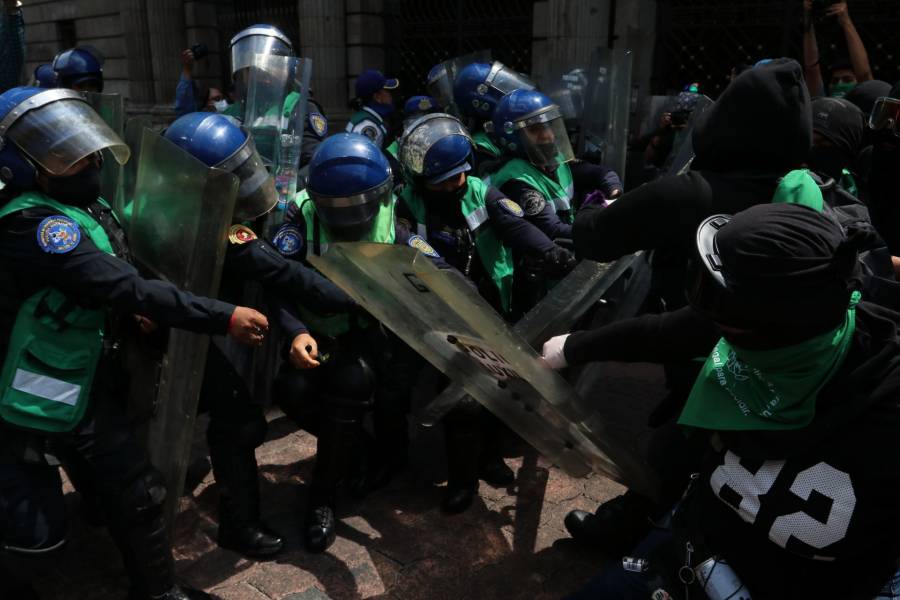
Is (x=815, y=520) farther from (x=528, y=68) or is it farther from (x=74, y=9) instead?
(x=74, y=9)

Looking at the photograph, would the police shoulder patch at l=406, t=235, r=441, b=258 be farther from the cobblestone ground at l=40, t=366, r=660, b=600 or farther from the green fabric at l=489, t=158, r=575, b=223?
the cobblestone ground at l=40, t=366, r=660, b=600

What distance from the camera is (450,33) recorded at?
10.1 m

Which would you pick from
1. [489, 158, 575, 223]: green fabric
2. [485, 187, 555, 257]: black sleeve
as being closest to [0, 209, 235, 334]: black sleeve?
[485, 187, 555, 257]: black sleeve

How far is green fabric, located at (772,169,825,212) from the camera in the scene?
1.74 m

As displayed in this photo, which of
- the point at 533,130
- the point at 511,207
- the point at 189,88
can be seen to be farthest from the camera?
the point at 189,88

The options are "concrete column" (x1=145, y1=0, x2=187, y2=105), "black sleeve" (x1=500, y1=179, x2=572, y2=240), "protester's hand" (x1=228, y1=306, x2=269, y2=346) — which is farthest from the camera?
"concrete column" (x1=145, y1=0, x2=187, y2=105)

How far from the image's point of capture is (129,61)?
13.2 m

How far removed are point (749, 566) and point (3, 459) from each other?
1957 mm

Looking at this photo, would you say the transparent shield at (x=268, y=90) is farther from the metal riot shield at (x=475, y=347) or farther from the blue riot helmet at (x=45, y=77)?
the blue riot helmet at (x=45, y=77)

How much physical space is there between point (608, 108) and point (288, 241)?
262cm

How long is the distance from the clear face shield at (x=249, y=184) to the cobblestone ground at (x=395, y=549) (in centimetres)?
126

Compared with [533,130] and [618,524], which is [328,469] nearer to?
[618,524]

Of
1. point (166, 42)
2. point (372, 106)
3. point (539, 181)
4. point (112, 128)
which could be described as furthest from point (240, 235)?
point (166, 42)

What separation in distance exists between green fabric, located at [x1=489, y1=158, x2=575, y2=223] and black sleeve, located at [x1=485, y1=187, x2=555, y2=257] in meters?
0.33
